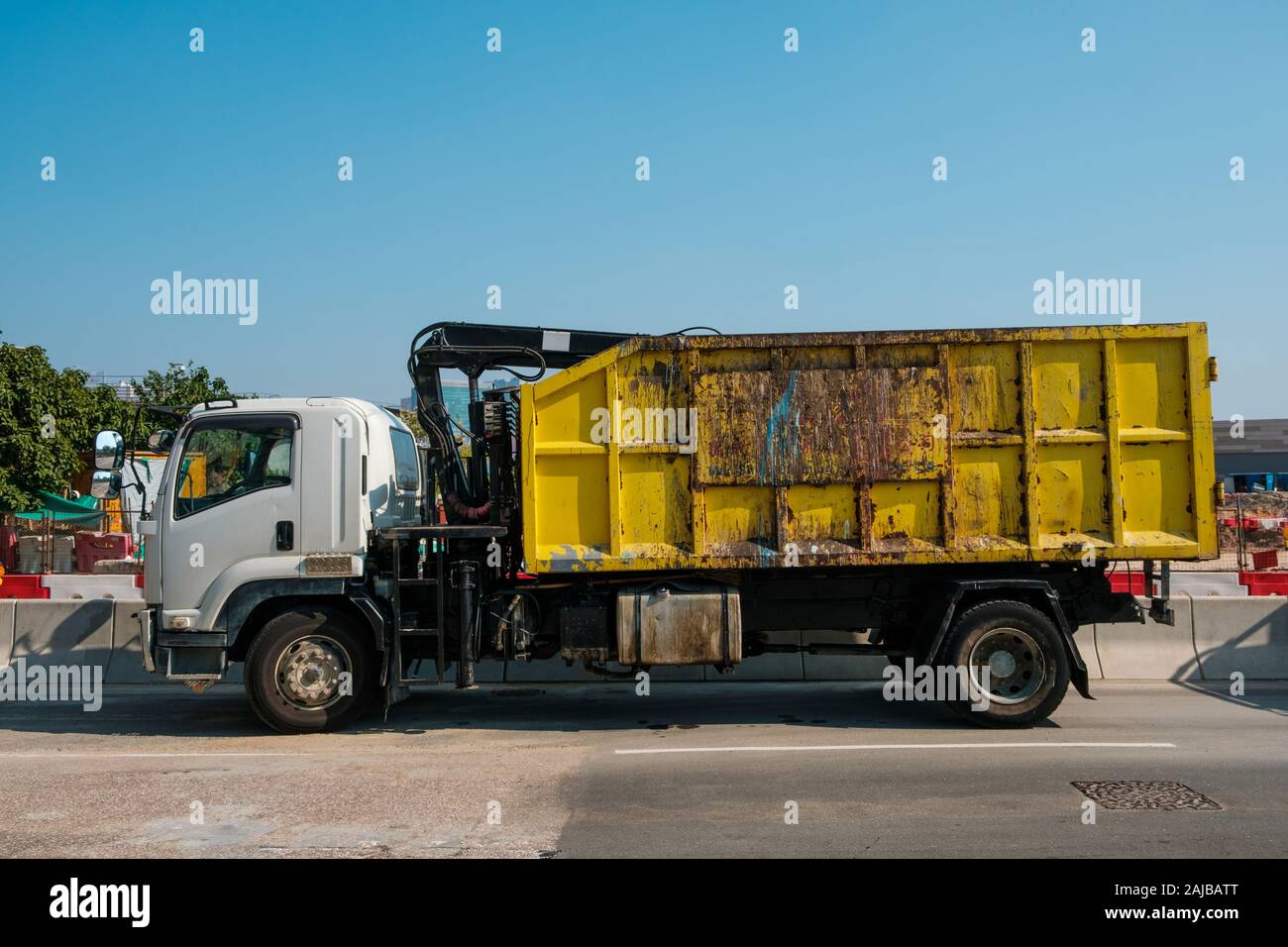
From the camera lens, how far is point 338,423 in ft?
27.9

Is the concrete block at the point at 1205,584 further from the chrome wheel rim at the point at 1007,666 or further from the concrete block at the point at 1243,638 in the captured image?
the chrome wheel rim at the point at 1007,666

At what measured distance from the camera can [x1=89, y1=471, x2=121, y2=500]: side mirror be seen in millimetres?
7938

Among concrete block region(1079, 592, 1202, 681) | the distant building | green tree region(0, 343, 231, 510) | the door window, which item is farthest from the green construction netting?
the distant building

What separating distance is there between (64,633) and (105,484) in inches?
172

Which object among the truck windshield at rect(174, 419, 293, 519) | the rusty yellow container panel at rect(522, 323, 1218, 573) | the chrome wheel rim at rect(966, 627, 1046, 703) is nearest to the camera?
the rusty yellow container panel at rect(522, 323, 1218, 573)

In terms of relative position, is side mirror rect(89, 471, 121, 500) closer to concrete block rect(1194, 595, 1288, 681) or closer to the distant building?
concrete block rect(1194, 595, 1288, 681)

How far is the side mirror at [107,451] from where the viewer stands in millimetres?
7870

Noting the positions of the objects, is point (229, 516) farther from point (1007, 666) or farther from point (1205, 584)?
point (1205, 584)

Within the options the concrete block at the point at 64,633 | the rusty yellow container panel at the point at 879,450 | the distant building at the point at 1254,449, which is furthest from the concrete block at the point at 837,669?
the distant building at the point at 1254,449

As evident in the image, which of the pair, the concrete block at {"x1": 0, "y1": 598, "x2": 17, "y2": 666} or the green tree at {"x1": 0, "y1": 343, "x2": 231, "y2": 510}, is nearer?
the concrete block at {"x1": 0, "y1": 598, "x2": 17, "y2": 666}

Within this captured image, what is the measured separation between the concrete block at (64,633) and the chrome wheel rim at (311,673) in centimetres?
415

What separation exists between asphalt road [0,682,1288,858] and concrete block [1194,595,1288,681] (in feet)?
2.50
